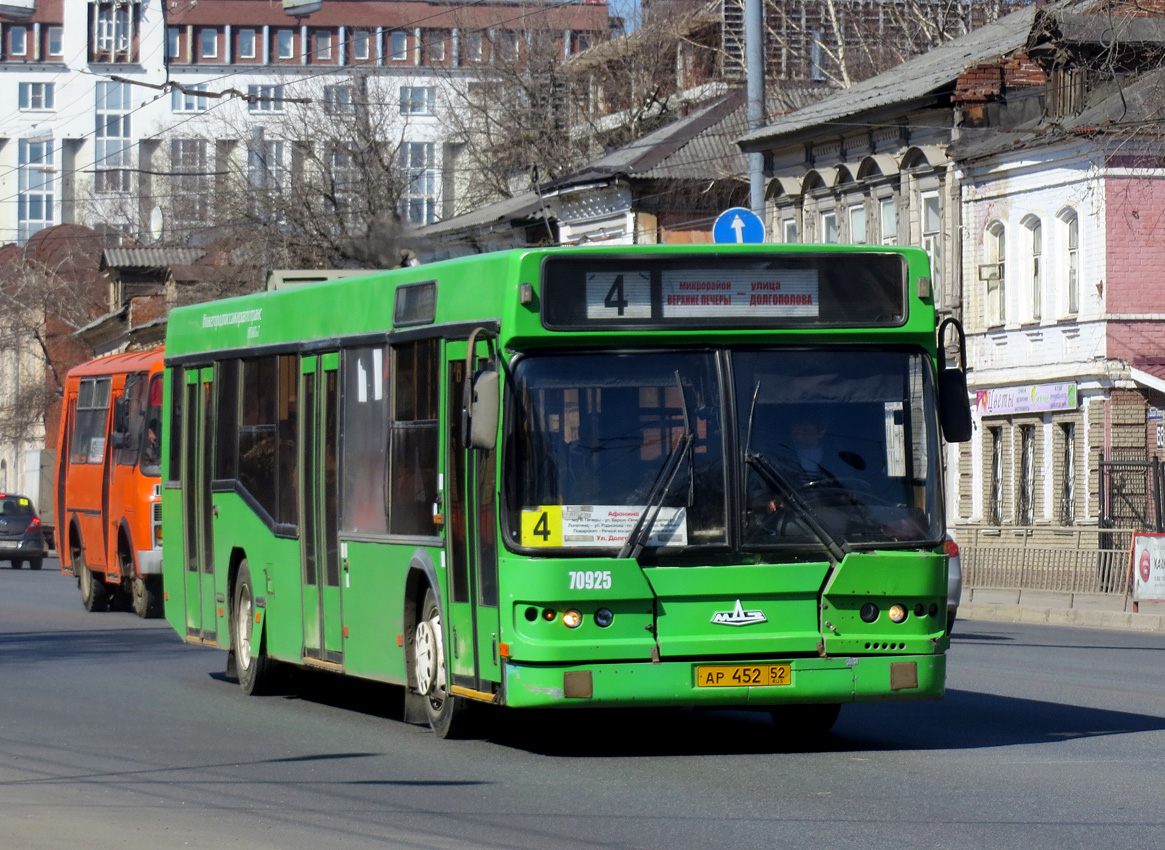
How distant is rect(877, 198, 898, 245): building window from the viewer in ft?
144

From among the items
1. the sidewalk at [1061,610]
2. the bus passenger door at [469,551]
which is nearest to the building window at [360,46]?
the sidewalk at [1061,610]

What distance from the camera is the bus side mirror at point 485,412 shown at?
10984mm

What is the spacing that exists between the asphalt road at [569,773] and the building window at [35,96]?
127 metres

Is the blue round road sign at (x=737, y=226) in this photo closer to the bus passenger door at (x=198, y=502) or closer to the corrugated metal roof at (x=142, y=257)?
the bus passenger door at (x=198, y=502)

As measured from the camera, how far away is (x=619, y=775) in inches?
427

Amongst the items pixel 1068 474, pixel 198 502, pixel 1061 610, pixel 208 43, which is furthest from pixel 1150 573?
pixel 208 43

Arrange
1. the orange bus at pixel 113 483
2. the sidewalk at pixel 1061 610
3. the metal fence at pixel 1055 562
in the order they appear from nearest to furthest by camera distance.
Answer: the orange bus at pixel 113 483 < the sidewalk at pixel 1061 610 < the metal fence at pixel 1055 562

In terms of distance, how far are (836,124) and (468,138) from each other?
1073 inches

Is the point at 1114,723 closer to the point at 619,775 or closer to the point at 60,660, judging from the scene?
the point at 619,775

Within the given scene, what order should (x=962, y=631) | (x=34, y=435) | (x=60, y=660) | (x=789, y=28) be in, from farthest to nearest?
(x=34, y=435), (x=789, y=28), (x=962, y=631), (x=60, y=660)

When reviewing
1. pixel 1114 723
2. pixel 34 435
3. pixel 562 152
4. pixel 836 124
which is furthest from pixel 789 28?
pixel 1114 723

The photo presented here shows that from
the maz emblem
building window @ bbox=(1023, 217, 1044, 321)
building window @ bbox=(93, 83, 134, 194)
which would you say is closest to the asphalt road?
the maz emblem

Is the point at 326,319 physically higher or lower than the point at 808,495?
higher

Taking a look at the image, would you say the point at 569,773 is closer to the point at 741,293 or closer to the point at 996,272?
the point at 741,293
